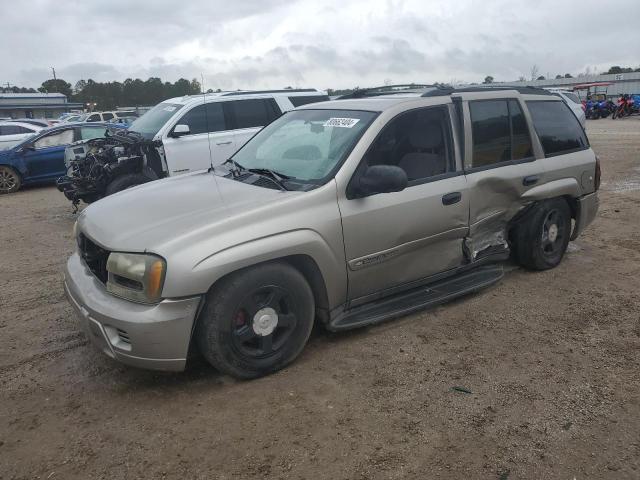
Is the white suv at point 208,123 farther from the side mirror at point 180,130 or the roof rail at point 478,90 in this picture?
the roof rail at point 478,90

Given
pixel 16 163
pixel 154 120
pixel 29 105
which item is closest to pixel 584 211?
pixel 154 120

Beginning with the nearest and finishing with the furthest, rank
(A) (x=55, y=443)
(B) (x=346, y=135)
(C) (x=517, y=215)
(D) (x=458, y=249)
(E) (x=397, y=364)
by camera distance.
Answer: (A) (x=55, y=443), (E) (x=397, y=364), (B) (x=346, y=135), (D) (x=458, y=249), (C) (x=517, y=215)

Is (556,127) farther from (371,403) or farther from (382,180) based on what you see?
(371,403)

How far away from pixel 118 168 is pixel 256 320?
5717 millimetres

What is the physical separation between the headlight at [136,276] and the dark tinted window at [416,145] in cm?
165

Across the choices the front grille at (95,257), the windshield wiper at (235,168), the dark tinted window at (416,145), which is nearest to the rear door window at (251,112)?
the windshield wiper at (235,168)

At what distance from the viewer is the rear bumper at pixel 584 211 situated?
532 centimetres

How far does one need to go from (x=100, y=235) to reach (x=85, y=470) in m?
1.41

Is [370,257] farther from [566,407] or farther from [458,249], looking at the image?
[566,407]

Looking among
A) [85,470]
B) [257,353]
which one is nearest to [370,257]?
[257,353]

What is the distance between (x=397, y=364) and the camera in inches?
140

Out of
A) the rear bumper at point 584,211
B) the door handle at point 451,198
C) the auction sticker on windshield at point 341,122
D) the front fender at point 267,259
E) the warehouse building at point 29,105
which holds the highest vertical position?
the warehouse building at point 29,105

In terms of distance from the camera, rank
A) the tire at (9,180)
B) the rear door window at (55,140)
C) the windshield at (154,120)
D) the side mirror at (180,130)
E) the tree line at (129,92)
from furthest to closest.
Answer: the tree line at (129,92) < the rear door window at (55,140) < the tire at (9,180) < the windshield at (154,120) < the side mirror at (180,130)

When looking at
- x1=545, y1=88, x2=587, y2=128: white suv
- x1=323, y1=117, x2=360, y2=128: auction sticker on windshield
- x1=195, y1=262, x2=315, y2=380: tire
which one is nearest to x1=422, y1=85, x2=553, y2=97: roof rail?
x1=545, y1=88, x2=587, y2=128: white suv
